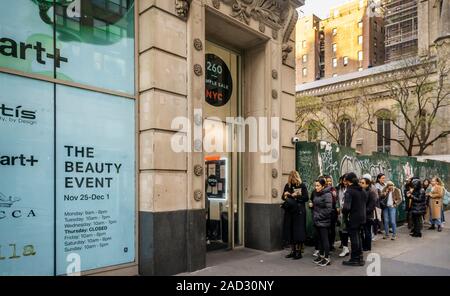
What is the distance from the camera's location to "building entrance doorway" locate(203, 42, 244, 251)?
26.7 ft

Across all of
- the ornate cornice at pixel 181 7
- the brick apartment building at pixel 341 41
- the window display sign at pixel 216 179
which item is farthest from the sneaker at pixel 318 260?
the brick apartment building at pixel 341 41

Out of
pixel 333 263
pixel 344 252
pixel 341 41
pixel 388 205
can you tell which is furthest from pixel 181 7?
pixel 341 41

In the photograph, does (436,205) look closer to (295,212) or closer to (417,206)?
(417,206)

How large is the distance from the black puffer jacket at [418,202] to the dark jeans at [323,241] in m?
4.77

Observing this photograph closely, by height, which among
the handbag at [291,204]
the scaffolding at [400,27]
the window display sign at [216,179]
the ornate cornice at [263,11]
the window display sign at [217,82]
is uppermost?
the scaffolding at [400,27]

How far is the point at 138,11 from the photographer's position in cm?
626

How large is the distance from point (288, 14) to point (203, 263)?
6.36m

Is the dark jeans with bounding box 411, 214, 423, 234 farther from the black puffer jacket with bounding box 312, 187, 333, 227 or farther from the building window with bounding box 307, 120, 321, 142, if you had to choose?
the building window with bounding box 307, 120, 321, 142

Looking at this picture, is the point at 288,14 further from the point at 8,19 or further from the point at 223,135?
the point at 8,19

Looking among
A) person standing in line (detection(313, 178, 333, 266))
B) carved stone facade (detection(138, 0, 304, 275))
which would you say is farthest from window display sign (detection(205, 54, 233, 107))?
person standing in line (detection(313, 178, 333, 266))

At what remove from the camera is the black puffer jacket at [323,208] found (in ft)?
22.7

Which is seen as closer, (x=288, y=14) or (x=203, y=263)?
(x=203, y=263)

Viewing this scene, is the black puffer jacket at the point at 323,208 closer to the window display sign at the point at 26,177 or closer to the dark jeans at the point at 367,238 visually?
the dark jeans at the point at 367,238
